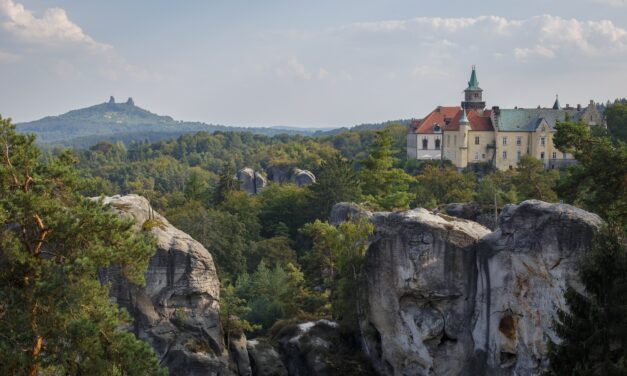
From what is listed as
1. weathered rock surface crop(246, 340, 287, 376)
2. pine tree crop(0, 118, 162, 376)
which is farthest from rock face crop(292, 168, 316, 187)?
pine tree crop(0, 118, 162, 376)

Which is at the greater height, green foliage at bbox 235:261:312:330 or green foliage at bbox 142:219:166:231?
green foliage at bbox 142:219:166:231

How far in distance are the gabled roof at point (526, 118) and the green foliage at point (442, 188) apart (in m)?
11.6

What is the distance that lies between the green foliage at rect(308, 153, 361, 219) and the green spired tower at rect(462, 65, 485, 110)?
26.1m

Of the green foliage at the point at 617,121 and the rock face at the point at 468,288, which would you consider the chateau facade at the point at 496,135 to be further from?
the rock face at the point at 468,288

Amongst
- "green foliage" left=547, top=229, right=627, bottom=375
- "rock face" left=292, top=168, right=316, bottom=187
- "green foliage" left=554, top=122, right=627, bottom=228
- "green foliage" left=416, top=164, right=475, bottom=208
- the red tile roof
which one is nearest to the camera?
"green foliage" left=547, top=229, right=627, bottom=375

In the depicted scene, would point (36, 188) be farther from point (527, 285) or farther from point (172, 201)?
point (172, 201)

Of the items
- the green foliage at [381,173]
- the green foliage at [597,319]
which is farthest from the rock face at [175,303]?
the green foliage at [381,173]

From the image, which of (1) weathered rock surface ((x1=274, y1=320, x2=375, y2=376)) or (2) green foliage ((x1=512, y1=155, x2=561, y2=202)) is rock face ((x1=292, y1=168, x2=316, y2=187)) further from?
(1) weathered rock surface ((x1=274, y1=320, x2=375, y2=376))

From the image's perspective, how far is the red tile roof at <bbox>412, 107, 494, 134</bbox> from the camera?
6706 cm

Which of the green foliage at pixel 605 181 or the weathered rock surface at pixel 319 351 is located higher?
A: the green foliage at pixel 605 181

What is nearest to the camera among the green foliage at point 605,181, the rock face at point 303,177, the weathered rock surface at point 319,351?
the green foliage at point 605,181

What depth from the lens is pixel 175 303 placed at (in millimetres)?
24516

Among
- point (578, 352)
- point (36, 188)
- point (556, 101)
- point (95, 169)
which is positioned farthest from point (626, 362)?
point (95, 169)

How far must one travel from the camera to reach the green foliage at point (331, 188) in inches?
1946
